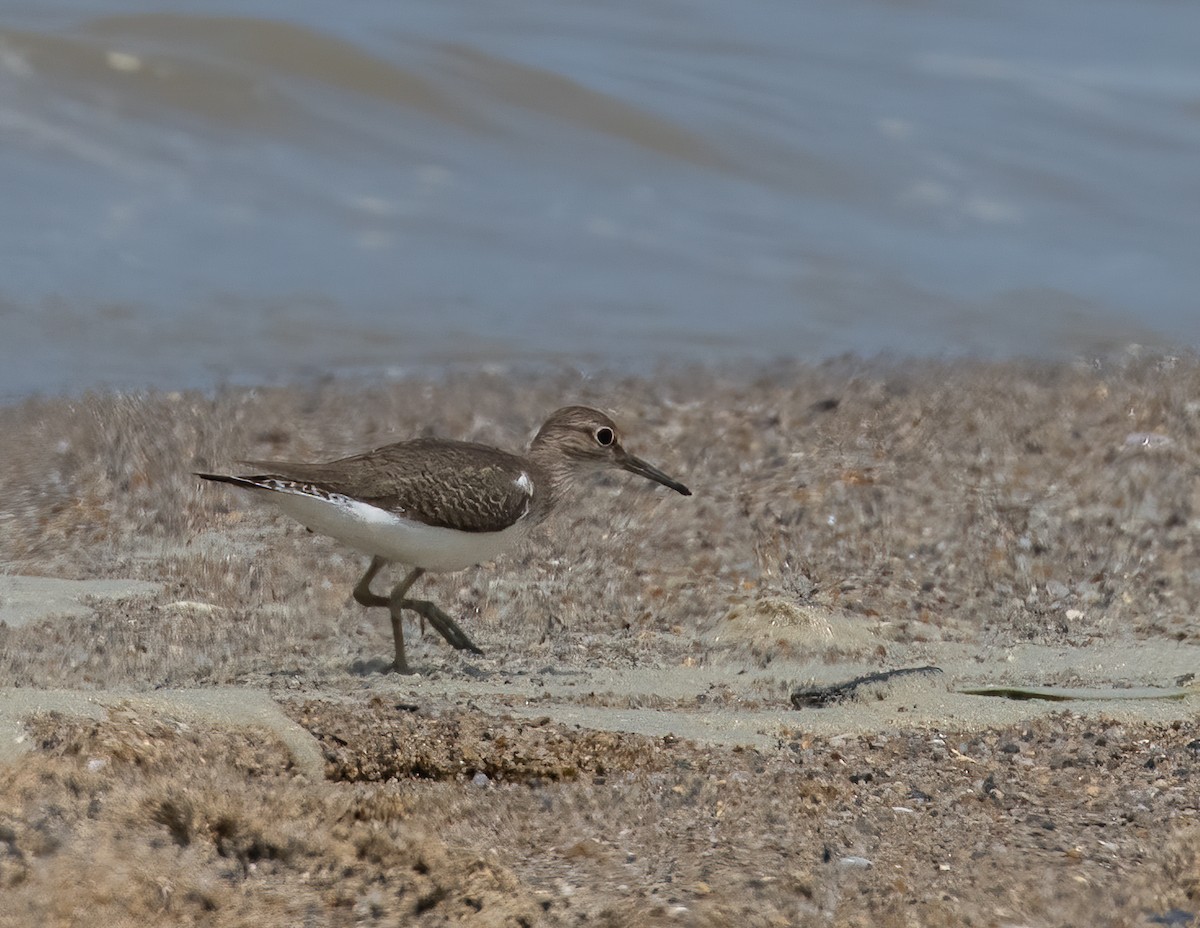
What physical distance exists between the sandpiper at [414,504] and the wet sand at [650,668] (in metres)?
0.33

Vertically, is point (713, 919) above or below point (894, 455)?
below

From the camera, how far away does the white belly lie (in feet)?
17.1

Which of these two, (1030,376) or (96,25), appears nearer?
(1030,376)

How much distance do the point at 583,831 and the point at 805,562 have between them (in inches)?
113

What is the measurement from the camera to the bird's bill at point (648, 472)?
6398mm

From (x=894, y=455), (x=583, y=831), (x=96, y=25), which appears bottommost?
(x=583, y=831)

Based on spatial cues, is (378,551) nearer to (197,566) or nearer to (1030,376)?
(197,566)

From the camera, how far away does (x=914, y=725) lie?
14.7 ft

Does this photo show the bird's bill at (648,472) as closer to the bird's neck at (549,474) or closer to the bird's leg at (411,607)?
the bird's neck at (549,474)

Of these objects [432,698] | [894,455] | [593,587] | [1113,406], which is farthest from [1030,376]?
[432,698]

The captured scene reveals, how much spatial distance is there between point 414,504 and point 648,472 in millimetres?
1386

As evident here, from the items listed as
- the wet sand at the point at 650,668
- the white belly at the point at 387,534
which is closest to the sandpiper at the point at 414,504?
the white belly at the point at 387,534

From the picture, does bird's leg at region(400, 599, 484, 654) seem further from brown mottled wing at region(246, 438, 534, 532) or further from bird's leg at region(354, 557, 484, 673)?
brown mottled wing at region(246, 438, 534, 532)

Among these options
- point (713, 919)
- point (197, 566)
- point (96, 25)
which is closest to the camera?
point (713, 919)
